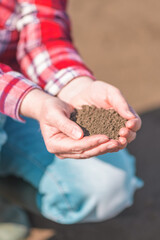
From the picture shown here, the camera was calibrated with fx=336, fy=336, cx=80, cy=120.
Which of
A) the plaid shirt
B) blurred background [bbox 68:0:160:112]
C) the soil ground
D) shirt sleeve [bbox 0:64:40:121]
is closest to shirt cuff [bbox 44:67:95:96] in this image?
the plaid shirt

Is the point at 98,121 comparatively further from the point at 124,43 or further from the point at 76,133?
the point at 124,43

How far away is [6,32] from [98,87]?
0.45 meters

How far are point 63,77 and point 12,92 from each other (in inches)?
9.0

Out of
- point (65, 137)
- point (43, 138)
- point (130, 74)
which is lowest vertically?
point (130, 74)

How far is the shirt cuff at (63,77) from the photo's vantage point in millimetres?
1256

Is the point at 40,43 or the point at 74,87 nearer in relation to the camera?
the point at 74,87

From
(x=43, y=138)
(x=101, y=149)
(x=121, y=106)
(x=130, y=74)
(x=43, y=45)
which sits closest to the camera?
(x=101, y=149)

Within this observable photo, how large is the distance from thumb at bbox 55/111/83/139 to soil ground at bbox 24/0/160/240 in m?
0.75

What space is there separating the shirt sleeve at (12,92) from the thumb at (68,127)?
0.60 feet

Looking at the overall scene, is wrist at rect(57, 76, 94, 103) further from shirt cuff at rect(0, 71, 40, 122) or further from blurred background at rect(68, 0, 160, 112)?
blurred background at rect(68, 0, 160, 112)

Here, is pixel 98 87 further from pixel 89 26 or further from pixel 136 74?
pixel 89 26

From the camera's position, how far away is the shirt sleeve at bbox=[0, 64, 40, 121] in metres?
1.12

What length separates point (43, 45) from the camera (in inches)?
53.0

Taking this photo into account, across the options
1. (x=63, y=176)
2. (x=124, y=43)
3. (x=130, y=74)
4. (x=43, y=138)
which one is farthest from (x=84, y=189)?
(x=124, y=43)
